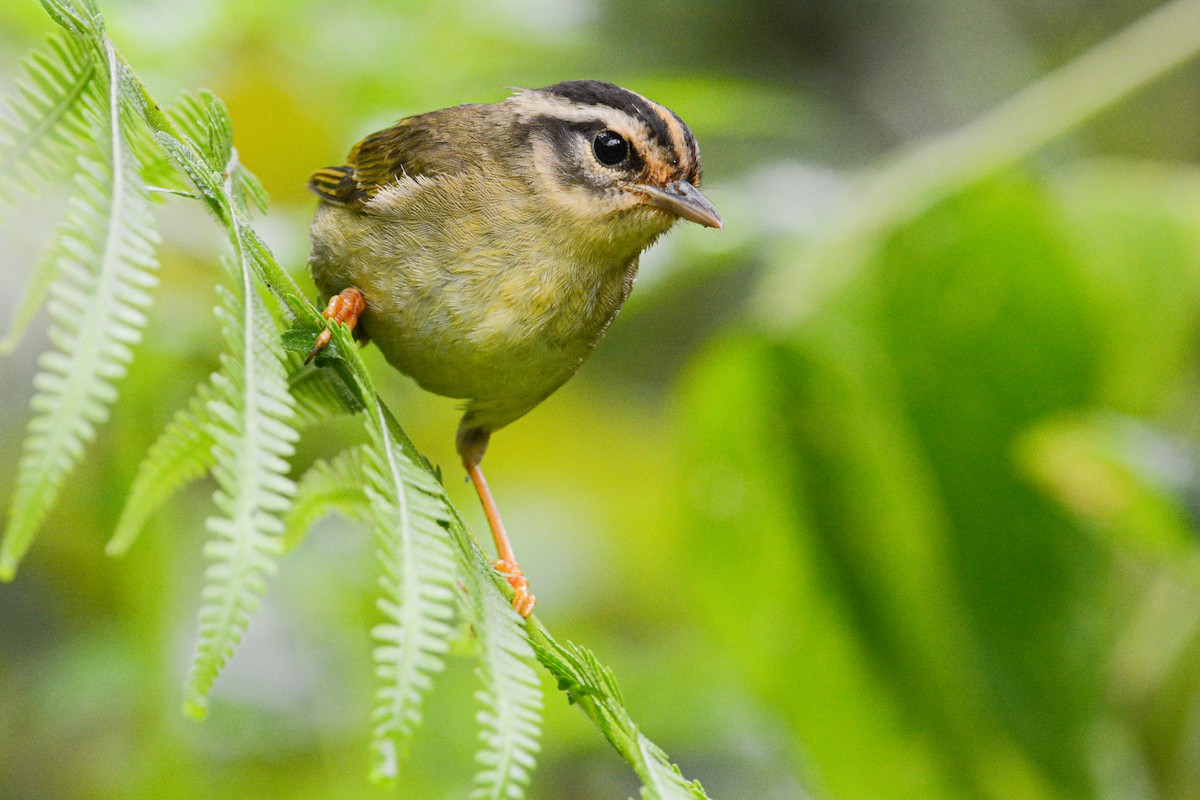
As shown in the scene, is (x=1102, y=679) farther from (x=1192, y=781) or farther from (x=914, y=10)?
(x=914, y=10)

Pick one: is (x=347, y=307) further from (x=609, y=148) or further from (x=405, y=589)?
(x=405, y=589)

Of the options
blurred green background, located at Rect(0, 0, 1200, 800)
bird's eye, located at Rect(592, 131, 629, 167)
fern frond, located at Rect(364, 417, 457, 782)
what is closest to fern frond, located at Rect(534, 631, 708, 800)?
fern frond, located at Rect(364, 417, 457, 782)

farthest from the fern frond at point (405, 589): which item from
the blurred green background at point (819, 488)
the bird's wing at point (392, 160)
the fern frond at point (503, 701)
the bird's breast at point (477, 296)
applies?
the blurred green background at point (819, 488)

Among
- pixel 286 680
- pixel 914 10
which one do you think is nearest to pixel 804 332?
pixel 286 680

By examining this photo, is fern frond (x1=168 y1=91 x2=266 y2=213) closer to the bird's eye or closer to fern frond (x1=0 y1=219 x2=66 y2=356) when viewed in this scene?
fern frond (x1=0 y1=219 x2=66 y2=356)

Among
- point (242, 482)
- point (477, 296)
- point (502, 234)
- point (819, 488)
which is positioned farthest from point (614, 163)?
point (242, 482)
